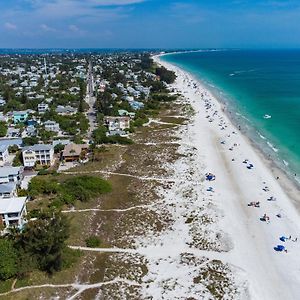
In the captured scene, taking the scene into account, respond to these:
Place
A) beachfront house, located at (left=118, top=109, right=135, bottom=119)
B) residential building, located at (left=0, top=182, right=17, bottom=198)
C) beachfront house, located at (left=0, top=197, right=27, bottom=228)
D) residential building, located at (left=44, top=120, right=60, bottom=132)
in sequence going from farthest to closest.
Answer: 1. beachfront house, located at (left=118, top=109, right=135, bottom=119)
2. residential building, located at (left=44, top=120, right=60, bottom=132)
3. residential building, located at (left=0, top=182, right=17, bottom=198)
4. beachfront house, located at (left=0, top=197, right=27, bottom=228)

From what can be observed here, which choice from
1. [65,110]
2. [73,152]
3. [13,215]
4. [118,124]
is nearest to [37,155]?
[73,152]

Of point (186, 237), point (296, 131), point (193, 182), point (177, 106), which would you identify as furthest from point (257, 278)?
point (177, 106)

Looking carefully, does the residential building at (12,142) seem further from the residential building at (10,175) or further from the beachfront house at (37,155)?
the residential building at (10,175)

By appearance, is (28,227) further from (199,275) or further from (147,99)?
(147,99)

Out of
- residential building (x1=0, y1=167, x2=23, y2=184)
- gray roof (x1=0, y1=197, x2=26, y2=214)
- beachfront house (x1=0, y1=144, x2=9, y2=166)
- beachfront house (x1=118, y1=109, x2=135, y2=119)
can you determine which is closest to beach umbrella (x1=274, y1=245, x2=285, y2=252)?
gray roof (x1=0, y1=197, x2=26, y2=214)

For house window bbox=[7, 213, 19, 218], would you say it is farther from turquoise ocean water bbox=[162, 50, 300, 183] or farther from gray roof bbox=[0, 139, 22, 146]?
turquoise ocean water bbox=[162, 50, 300, 183]

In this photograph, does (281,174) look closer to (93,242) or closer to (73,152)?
(93,242)
